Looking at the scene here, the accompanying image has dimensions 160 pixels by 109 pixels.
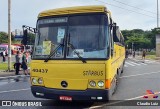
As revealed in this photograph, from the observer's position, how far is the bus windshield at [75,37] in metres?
7.64

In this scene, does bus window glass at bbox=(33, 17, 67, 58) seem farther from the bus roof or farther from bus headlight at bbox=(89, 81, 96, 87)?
bus headlight at bbox=(89, 81, 96, 87)

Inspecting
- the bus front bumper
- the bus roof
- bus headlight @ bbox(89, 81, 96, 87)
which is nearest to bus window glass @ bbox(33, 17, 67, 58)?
the bus roof

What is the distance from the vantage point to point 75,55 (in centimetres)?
768

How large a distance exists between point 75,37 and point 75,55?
52cm

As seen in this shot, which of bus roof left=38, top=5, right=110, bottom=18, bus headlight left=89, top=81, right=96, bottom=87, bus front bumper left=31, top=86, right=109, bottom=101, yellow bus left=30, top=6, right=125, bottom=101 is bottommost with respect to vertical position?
bus front bumper left=31, top=86, right=109, bottom=101

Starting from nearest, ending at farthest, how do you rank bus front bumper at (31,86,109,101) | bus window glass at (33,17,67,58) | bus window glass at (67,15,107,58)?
bus front bumper at (31,86,109,101) → bus window glass at (67,15,107,58) → bus window glass at (33,17,67,58)

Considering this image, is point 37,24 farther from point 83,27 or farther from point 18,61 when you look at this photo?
point 18,61

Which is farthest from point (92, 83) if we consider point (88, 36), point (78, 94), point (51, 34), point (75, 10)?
point (75, 10)

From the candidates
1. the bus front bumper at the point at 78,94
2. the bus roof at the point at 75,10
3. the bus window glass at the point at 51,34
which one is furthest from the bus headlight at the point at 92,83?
the bus roof at the point at 75,10

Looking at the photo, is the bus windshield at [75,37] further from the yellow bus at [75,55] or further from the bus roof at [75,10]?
the bus roof at [75,10]

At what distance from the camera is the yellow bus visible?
7.50m

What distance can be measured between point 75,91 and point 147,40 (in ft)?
376

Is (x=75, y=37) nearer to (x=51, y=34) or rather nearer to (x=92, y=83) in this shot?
(x=51, y=34)

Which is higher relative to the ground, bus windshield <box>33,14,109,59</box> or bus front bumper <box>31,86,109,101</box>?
bus windshield <box>33,14,109,59</box>
